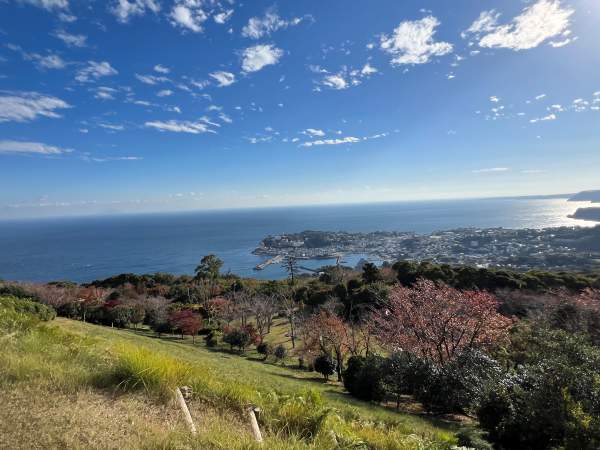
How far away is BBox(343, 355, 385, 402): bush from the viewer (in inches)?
512

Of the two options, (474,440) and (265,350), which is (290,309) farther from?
(474,440)

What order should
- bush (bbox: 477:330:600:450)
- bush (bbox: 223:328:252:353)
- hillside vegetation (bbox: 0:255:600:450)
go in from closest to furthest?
hillside vegetation (bbox: 0:255:600:450) < bush (bbox: 477:330:600:450) < bush (bbox: 223:328:252:353)

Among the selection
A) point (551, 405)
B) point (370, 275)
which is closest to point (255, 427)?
point (551, 405)

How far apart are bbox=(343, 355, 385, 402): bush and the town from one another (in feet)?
160

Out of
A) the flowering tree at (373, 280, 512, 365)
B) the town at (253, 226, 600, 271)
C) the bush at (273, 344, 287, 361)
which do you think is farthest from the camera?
the town at (253, 226, 600, 271)

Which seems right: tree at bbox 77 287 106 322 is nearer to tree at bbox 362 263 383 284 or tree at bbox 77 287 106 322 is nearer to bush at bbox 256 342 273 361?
bush at bbox 256 342 273 361

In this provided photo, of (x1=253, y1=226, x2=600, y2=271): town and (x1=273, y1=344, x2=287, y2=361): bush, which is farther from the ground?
(x1=273, y1=344, x2=287, y2=361): bush

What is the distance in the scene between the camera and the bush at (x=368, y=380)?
42.6ft

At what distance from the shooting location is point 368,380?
516 inches

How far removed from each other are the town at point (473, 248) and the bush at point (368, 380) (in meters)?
48.8

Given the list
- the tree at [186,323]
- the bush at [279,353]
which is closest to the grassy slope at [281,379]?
the tree at [186,323]

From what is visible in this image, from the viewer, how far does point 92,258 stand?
3430 inches

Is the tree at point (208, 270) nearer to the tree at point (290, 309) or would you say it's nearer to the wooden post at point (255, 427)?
the tree at point (290, 309)

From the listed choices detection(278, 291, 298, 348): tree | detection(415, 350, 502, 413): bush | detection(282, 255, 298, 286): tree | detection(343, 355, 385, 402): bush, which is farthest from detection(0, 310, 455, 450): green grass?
detection(282, 255, 298, 286): tree
